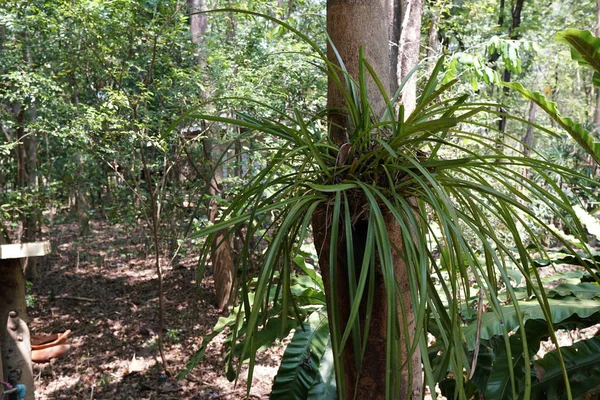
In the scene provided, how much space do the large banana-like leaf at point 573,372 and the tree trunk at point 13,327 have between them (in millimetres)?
2170

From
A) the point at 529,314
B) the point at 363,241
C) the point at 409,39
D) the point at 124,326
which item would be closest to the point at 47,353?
the point at 124,326

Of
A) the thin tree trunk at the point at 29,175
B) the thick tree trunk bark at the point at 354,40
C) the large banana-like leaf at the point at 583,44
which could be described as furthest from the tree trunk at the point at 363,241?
the thin tree trunk at the point at 29,175

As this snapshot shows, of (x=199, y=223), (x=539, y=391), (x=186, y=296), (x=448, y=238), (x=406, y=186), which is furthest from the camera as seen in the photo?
(x=186, y=296)

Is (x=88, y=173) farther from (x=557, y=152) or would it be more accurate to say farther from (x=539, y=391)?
(x=557, y=152)

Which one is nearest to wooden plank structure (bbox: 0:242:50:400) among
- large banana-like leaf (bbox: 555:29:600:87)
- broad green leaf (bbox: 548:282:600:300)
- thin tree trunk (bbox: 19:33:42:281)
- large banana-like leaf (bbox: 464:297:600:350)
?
large banana-like leaf (bbox: 464:297:600:350)

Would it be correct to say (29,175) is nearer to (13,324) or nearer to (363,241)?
(13,324)

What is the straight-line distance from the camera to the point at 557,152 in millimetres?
8320

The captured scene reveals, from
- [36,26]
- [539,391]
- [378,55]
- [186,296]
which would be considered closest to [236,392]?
[186,296]

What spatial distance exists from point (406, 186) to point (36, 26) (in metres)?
4.32

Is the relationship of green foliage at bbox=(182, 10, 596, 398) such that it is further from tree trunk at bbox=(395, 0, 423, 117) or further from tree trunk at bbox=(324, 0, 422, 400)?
tree trunk at bbox=(395, 0, 423, 117)

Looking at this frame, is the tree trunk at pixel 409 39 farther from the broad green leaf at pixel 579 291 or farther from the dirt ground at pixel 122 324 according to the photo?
the dirt ground at pixel 122 324

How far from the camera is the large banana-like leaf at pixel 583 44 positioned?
1.95m

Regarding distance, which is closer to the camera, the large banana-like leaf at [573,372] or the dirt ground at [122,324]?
the large banana-like leaf at [573,372]

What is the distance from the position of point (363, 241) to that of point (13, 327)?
6.67ft
